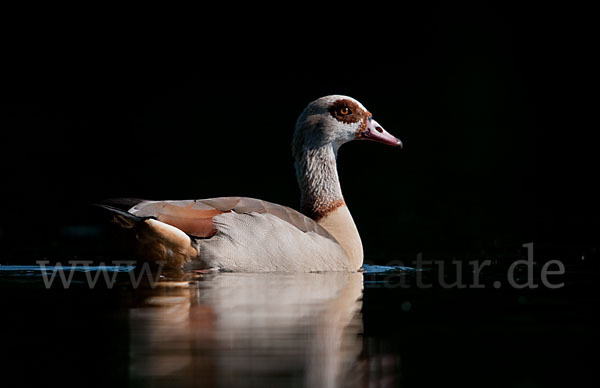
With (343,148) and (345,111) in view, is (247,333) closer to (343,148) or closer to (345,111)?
(345,111)

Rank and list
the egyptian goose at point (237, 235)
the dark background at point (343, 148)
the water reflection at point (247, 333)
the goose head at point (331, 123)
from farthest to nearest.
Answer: the dark background at point (343, 148), the goose head at point (331, 123), the egyptian goose at point (237, 235), the water reflection at point (247, 333)

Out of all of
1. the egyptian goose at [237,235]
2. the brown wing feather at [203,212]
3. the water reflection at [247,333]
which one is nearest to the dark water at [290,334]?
the water reflection at [247,333]

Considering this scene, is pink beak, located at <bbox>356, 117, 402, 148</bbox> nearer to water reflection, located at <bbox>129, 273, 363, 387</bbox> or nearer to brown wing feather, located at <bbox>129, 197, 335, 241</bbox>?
brown wing feather, located at <bbox>129, 197, 335, 241</bbox>

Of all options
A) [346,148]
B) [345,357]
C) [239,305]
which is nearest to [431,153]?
[346,148]

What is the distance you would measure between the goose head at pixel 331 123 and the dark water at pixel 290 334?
219cm

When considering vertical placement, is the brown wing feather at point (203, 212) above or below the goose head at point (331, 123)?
below

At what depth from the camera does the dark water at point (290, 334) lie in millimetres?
5074

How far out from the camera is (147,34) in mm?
41406

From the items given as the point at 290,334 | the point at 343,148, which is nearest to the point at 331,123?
the point at 290,334

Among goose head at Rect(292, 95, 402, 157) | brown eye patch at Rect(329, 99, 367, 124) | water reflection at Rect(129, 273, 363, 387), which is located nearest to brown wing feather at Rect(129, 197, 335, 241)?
water reflection at Rect(129, 273, 363, 387)

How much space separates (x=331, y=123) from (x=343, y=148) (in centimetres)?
1681

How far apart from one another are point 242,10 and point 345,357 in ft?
130

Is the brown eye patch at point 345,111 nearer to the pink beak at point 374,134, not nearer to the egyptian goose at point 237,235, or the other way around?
the pink beak at point 374,134

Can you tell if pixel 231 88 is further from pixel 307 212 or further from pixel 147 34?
pixel 307 212
